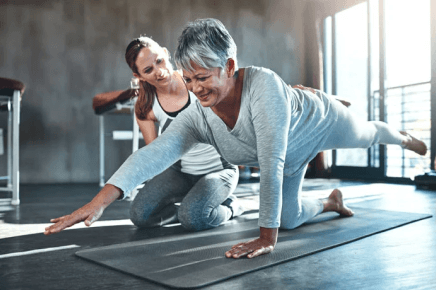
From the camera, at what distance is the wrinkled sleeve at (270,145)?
3.56 feet

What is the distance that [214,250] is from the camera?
124cm

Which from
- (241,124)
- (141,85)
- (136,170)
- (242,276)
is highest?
(141,85)

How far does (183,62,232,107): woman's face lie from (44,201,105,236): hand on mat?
1.40 ft

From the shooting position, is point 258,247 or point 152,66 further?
point 152,66

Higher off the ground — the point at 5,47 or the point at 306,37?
the point at 306,37

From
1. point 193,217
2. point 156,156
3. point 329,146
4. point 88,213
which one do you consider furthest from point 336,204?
point 88,213

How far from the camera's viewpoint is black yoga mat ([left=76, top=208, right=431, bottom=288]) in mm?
996

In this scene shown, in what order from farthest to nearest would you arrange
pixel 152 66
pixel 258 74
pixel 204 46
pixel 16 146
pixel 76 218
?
pixel 16 146, pixel 152 66, pixel 258 74, pixel 204 46, pixel 76 218

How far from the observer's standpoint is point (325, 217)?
1812mm

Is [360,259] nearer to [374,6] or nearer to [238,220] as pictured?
[238,220]

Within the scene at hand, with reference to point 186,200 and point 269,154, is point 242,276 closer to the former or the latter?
point 269,154

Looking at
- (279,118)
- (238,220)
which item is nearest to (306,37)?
(238,220)

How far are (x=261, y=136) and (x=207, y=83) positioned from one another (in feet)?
0.72

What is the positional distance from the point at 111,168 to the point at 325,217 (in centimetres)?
304
